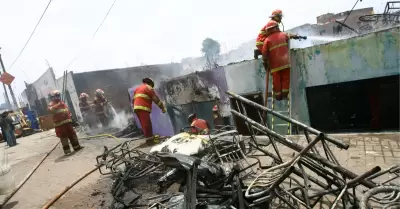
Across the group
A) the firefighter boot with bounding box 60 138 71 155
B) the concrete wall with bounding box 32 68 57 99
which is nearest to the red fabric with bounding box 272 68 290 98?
the firefighter boot with bounding box 60 138 71 155

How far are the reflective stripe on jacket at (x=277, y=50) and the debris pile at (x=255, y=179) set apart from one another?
2.10 metres

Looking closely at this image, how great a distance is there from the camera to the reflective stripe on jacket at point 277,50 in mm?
5723

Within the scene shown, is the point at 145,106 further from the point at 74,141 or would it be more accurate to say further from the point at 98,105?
the point at 98,105

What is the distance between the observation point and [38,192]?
496cm

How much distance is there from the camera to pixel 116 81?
68.2 ft

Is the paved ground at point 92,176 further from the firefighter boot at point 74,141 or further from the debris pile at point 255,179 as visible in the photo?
the firefighter boot at point 74,141

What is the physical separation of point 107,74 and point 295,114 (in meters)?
17.1

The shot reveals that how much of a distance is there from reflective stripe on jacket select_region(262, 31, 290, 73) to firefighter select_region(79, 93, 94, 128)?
45.0 feet

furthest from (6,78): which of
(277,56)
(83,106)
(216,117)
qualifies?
(277,56)

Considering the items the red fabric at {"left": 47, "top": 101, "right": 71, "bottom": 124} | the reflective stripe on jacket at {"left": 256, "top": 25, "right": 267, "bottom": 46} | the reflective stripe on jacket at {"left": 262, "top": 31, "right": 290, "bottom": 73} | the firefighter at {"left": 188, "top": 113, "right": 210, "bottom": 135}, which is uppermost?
the reflective stripe on jacket at {"left": 256, "top": 25, "right": 267, "bottom": 46}

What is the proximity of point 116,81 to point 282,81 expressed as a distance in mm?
17524

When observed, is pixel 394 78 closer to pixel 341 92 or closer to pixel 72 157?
pixel 341 92

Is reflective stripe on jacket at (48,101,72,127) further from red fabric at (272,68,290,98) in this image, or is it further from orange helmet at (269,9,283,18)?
orange helmet at (269,9,283,18)

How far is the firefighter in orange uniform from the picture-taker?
5.74 meters
